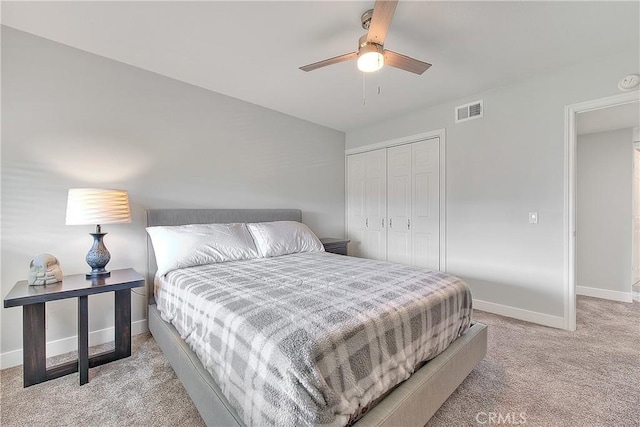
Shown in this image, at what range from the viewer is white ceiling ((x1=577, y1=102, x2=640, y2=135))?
276 cm

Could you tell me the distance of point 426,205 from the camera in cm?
368

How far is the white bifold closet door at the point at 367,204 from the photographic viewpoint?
421cm

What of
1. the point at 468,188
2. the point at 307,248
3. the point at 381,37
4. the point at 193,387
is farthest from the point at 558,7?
the point at 193,387

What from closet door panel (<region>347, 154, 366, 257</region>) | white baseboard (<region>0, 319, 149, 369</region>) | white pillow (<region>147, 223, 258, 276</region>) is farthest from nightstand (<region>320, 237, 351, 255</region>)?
white baseboard (<region>0, 319, 149, 369</region>)

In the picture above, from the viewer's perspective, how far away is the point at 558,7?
184 centimetres

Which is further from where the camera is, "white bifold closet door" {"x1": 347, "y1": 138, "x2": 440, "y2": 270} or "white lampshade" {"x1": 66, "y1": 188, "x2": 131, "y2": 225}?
"white bifold closet door" {"x1": 347, "y1": 138, "x2": 440, "y2": 270}

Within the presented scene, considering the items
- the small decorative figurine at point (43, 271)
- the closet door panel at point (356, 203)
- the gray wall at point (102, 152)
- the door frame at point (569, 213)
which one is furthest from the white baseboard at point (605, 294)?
the small decorative figurine at point (43, 271)

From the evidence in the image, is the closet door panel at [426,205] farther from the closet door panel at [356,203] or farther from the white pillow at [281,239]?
the white pillow at [281,239]

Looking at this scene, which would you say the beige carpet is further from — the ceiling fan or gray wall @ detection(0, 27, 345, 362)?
the ceiling fan

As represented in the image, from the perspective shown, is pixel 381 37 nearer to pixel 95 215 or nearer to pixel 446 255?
pixel 95 215

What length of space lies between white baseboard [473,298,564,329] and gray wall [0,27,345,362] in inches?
113

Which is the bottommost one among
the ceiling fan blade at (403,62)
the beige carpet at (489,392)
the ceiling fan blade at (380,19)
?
the beige carpet at (489,392)

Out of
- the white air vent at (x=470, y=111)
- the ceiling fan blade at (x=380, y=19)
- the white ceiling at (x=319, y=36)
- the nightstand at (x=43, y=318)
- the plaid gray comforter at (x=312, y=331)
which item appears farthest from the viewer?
the white air vent at (x=470, y=111)

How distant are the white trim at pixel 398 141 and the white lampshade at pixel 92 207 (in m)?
3.35
